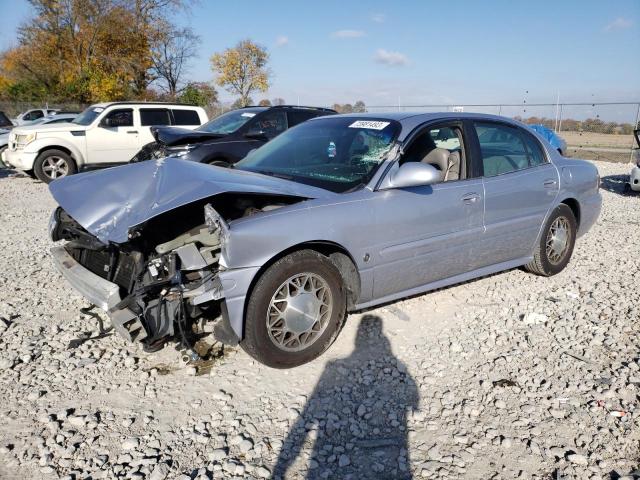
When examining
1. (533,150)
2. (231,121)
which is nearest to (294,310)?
(533,150)

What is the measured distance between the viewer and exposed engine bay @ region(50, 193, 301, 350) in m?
2.99

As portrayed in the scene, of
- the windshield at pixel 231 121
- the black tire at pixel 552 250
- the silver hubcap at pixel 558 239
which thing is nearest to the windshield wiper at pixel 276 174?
the black tire at pixel 552 250

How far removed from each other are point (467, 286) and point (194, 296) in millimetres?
2879

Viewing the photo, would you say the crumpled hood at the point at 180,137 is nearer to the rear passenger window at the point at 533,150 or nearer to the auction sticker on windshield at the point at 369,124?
the auction sticker on windshield at the point at 369,124

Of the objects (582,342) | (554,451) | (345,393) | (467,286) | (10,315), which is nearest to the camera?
(554,451)

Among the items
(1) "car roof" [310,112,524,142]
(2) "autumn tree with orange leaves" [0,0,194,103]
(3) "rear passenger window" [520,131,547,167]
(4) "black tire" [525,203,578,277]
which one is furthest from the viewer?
(2) "autumn tree with orange leaves" [0,0,194,103]

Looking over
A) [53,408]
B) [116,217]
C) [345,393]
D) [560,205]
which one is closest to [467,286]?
[560,205]

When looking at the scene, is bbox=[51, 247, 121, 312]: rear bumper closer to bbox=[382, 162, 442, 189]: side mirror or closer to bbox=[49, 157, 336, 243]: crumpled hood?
bbox=[49, 157, 336, 243]: crumpled hood

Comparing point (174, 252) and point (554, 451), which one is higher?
point (174, 252)

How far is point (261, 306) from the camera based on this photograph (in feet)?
10.1

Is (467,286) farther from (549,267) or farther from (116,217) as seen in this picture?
(116,217)

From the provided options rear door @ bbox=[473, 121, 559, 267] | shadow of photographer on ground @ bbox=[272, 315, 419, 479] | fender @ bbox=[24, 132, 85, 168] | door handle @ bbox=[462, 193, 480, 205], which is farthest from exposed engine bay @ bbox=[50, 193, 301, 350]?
fender @ bbox=[24, 132, 85, 168]

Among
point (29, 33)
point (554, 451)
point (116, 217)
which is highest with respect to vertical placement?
point (29, 33)

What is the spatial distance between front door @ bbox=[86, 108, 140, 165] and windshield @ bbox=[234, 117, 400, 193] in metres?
8.48
